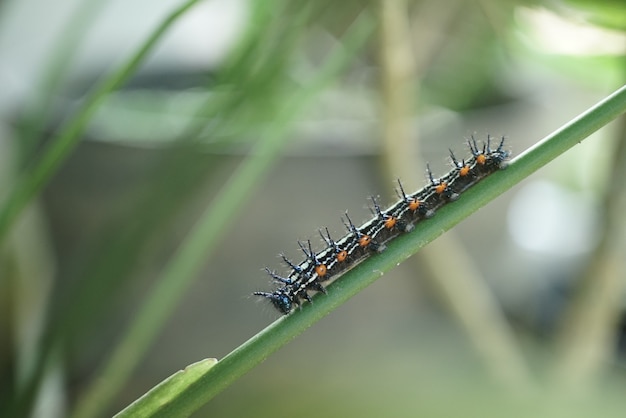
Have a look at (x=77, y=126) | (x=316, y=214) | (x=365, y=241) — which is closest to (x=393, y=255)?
(x=365, y=241)

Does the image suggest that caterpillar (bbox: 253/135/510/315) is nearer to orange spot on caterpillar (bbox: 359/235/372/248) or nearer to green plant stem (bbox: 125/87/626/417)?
orange spot on caterpillar (bbox: 359/235/372/248)

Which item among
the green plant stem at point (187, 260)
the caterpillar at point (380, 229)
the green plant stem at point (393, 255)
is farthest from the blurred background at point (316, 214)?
the green plant stem at point (393, 255)

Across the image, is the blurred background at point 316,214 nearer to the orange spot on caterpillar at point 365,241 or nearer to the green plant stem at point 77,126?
the green plant stem at point 77,126

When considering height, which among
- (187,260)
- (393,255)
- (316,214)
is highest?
(316,214)

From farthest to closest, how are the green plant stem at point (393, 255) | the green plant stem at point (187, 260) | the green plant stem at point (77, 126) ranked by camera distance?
the green plant stem at point (187, 260), the green plant stem at point (77, 126), the green plant stem at point (393, 255)

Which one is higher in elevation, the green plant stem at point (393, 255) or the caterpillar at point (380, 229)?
the caterpillar at point (380, 229)

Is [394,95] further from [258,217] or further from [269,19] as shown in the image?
[258,217]

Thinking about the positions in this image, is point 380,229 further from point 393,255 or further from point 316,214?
point 316,214
